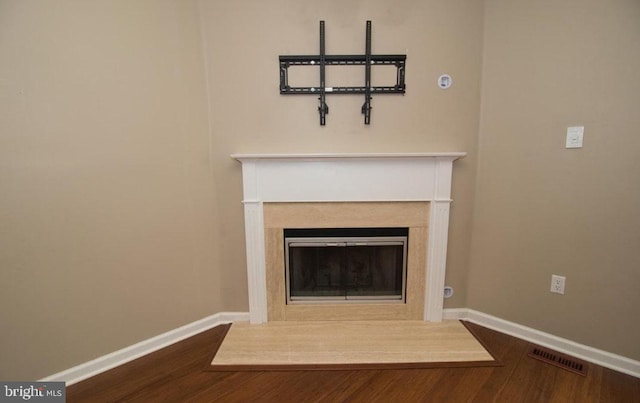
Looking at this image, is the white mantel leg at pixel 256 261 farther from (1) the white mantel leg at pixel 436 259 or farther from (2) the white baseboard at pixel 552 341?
(2) the white baseboard at pixel 552 341

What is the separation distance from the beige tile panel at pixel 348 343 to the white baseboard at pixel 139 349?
13 cm

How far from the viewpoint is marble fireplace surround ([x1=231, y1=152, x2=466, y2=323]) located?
1.76 m

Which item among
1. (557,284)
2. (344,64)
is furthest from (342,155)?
(557,284)

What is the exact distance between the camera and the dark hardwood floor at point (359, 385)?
1319mm

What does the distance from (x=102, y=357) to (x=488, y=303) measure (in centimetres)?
250

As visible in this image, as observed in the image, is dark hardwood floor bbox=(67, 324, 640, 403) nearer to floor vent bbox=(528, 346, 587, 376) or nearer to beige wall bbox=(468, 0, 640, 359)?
floor vent bbox=(528, 346, 587, 376)

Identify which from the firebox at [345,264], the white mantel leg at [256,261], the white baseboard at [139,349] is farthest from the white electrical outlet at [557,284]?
the white baseboard at [139,349]

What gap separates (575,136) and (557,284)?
0.90m

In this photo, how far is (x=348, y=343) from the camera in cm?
170

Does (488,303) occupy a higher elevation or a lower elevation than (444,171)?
lower

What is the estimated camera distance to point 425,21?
1710 millimetres

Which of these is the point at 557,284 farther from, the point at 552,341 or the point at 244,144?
the point at 244,144

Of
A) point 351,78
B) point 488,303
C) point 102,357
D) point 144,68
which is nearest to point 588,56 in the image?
point 351,78

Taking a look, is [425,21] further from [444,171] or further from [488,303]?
[488,303]
